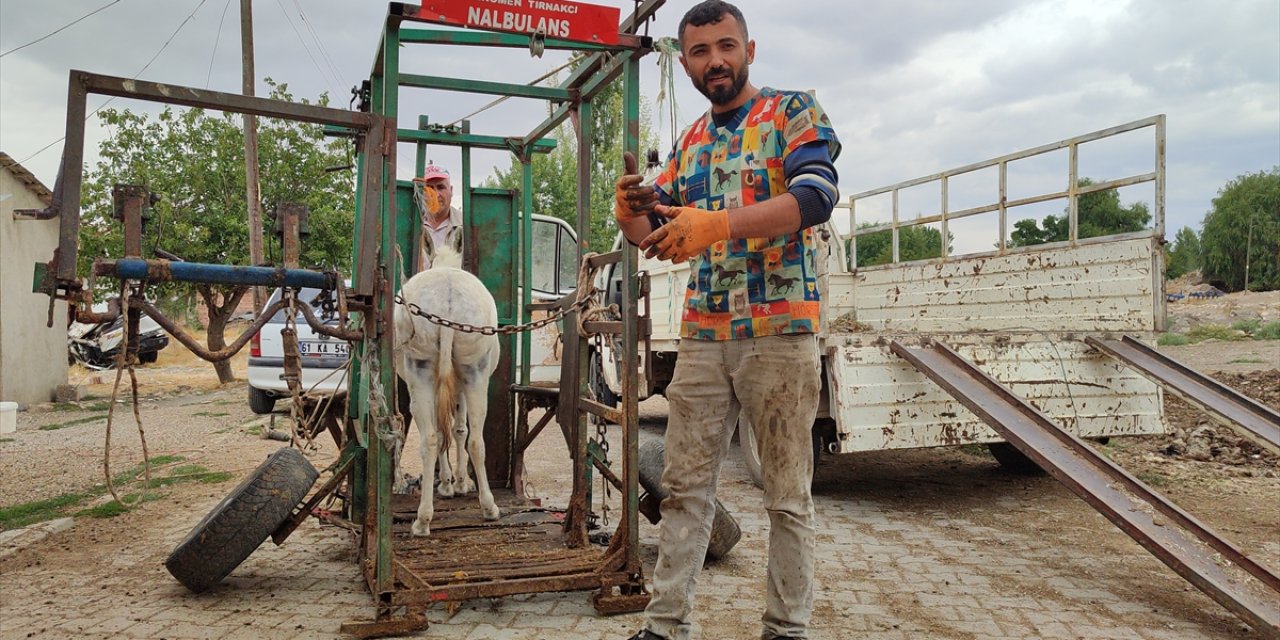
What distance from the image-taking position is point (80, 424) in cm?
1195

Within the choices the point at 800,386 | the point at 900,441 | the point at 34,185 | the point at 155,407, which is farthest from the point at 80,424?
the point at 800,386

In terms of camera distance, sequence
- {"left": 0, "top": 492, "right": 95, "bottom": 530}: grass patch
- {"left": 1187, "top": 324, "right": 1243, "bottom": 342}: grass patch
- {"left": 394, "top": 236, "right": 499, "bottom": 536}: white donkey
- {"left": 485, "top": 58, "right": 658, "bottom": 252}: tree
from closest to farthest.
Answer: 1. {"left": 394, "top": 236, "right": 499, "bottom": 536}: white donkey
2. {"left": 0, "top": 492, "right": 95, "bottom": 530}: grass patch
3. {"left": 1187, "top": 324, "right": 1243, "bottom": 342}: grass patch
4. {"left": 485, "top": 58, "right": 658, "bottom": 252}: tree

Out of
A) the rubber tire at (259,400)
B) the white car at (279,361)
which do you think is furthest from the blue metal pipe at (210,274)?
the rubber tire at (259,400)

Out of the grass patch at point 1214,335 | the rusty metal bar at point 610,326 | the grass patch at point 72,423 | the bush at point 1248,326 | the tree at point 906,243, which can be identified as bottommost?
the grass patch at point 72,423

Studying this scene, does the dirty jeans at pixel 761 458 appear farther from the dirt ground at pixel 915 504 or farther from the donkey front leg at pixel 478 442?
the donkey front leg at pixel 478 442

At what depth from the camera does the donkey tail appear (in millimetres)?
4727

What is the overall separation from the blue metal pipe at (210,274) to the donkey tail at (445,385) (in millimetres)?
1387

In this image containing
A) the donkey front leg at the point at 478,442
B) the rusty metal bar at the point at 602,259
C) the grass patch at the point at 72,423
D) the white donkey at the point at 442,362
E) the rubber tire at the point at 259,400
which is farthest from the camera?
the grass patch at the point at 72,423

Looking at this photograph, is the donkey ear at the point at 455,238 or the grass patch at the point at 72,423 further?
the grass patch at the point at 72,423

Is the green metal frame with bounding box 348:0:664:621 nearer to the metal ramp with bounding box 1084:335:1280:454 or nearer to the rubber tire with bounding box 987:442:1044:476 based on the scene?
the metal ramp with bounding box 1084:335:1280:454

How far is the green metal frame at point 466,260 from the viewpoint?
Result: 3.54m

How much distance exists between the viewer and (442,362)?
4758 mm

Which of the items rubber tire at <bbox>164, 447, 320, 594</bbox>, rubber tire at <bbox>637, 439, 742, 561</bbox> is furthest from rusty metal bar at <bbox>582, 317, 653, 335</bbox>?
rubber tire at <bbox>164, 447, 320, 594</bbox>

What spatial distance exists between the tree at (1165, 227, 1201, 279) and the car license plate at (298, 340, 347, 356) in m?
46.7
